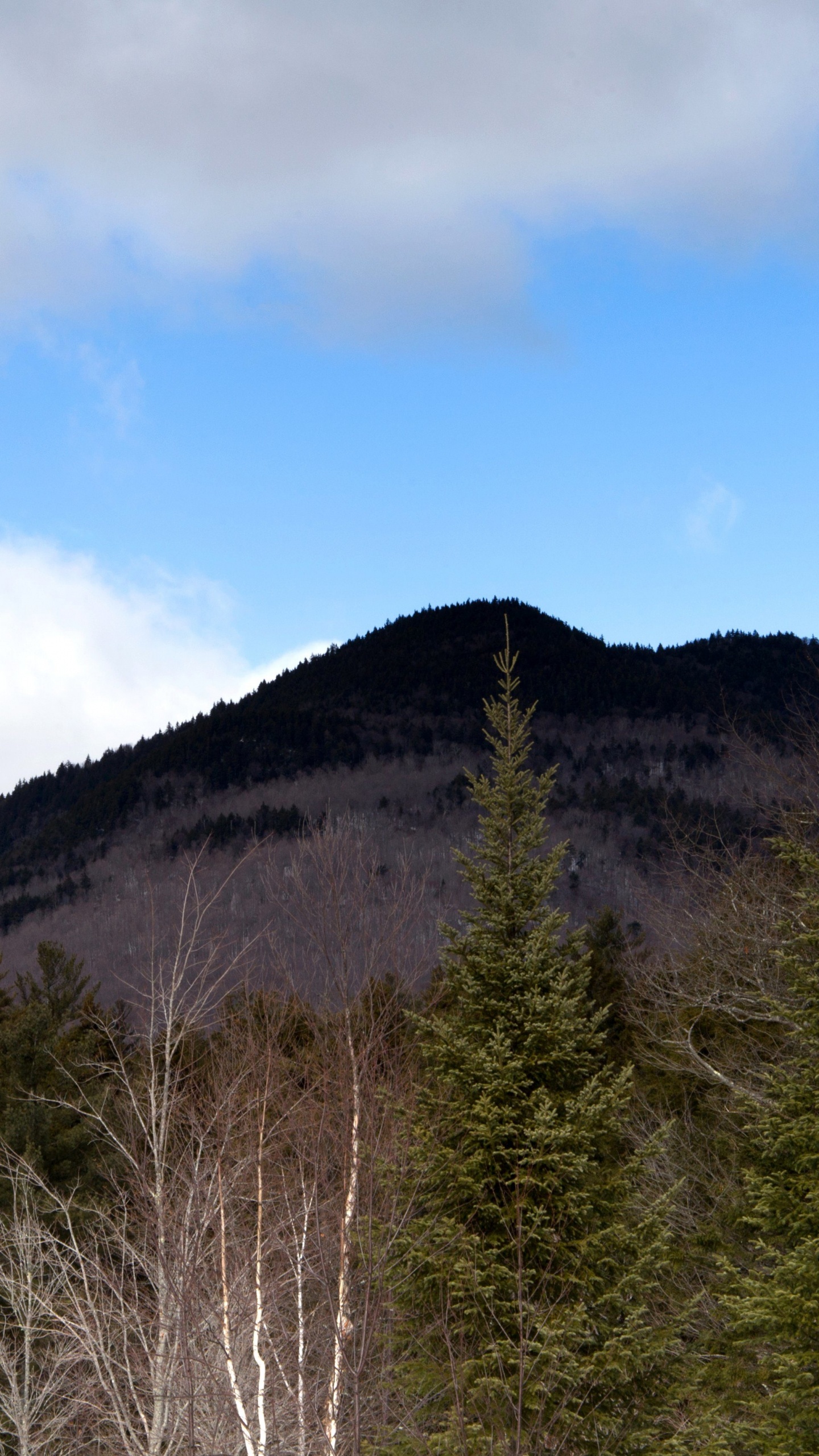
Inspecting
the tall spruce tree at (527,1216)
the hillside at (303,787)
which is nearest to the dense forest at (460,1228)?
the tall spruce tree at (527,1216)

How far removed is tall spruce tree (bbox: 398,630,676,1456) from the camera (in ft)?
31.4

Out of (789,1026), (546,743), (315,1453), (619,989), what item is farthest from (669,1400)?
(546,743)

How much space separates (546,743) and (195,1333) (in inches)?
6996

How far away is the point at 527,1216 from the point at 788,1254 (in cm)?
284

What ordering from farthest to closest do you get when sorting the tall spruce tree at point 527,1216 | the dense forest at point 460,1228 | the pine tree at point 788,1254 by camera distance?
the pine tree at point 788,1254 → the tall spruce tree at point 527,1216 → the dense forest at point 460,1228

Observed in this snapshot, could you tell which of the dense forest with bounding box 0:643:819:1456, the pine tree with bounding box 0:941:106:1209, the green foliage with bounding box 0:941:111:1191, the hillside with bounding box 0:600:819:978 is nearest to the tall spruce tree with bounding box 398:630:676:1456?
the dense forest with bounding box 0:643:819:1456

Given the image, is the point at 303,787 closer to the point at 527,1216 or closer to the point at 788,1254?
the point at 788,1254

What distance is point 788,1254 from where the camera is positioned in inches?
427

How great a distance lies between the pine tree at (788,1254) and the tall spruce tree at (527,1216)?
1.09 m

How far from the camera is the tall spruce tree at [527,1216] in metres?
9.59

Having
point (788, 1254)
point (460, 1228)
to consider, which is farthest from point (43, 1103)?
point (788, 1254)

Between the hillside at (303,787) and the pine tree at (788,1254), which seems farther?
the hillside at (303,787)

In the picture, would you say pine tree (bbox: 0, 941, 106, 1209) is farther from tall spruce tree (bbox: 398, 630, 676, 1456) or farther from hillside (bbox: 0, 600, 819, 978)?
hillside (bbox: 0, 600, 819, 978)

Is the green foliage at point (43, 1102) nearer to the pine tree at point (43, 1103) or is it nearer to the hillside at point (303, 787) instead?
the pine tree at point (43, 1103)
